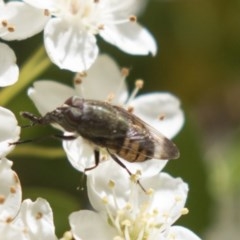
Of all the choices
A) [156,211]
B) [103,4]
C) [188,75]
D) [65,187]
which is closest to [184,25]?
[188,75]

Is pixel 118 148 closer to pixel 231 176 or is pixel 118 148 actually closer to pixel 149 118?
pixel 149 118

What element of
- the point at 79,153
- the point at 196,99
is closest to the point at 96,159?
the point at 79,153

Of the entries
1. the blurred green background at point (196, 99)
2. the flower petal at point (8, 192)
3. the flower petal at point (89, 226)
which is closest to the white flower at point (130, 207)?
the flower petal at point (89, 226)

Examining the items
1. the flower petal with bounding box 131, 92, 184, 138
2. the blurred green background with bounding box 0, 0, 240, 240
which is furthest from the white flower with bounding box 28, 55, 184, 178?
the blurred green background with bounding box 0, 0, 240, 240

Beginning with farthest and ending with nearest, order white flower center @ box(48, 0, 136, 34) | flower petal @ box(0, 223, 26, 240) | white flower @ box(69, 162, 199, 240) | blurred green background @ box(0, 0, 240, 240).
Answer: blurred green background @ box(0, 0, 240, 240)
white flower center @ box(48, 0, 136, 34)
white flower @ box(69, 162, 199, 240)
flower petal @ box(0, 223, 26, 240)

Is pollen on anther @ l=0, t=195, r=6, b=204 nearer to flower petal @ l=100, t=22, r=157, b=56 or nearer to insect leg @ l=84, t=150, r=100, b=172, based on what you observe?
insect leg @ l=84, t=150, r=100, b=172

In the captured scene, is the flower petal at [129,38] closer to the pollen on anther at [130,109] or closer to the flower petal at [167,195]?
the pollen on anther at [130,109]

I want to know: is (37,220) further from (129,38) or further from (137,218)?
(129,38)
